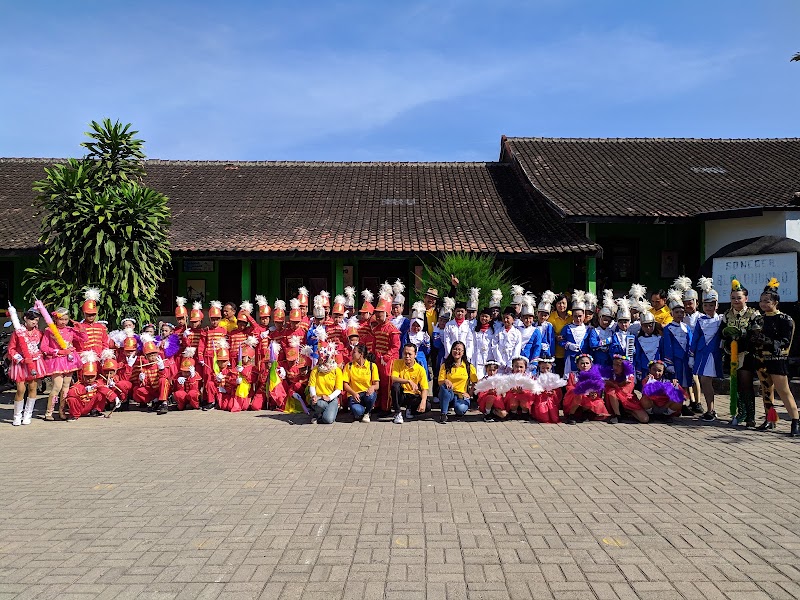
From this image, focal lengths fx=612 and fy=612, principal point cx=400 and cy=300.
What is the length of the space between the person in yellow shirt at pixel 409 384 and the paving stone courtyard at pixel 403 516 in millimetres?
1134

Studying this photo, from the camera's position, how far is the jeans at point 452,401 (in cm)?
906

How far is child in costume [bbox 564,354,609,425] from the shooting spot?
8.80m

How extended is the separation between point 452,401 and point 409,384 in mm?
765

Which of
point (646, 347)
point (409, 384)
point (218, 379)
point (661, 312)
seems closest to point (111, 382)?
point (218, 379)

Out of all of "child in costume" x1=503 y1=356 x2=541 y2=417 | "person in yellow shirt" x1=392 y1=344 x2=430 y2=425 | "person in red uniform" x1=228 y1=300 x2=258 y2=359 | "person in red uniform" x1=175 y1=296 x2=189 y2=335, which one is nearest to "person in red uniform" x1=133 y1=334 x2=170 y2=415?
"person in red uniform" x1=175 y1=296 x2=189 y2=335

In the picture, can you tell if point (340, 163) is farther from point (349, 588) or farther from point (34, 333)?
point (349, 588)

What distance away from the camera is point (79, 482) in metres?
5.89

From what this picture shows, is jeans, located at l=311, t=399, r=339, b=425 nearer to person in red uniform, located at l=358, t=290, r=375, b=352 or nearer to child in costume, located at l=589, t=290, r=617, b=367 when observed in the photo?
person in red uniform, located at l=358, t=290, r=375, b=352

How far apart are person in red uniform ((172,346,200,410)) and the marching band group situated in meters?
0.02

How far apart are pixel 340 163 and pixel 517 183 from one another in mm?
6514

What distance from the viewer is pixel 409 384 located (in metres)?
8.99

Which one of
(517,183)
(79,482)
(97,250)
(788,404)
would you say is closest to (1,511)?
(79,482)

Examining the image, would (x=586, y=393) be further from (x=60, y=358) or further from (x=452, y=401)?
(x=60, y=358)

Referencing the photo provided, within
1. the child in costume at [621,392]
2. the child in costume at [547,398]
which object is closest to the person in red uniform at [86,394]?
the child in costume at [547,398]
